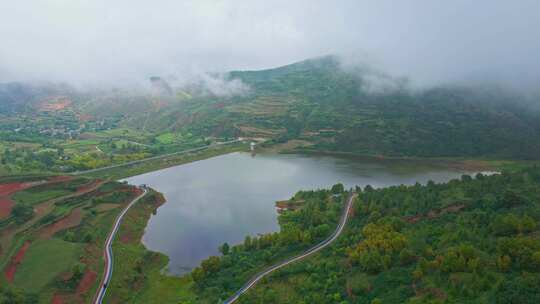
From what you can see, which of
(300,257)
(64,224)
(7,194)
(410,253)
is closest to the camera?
(410,253)

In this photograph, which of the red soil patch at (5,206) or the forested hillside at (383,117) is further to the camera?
the forested hillside at (383,117)

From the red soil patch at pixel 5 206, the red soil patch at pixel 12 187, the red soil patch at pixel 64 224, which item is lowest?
the red soil patch at pixel 64 224

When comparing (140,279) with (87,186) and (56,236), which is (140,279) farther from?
(87,186)

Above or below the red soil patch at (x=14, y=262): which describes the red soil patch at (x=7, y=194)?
above

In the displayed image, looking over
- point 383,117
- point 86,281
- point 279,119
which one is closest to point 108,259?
point 86,281

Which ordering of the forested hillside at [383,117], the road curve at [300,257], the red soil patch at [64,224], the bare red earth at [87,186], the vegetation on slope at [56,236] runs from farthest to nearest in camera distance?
1. the forested hillside at [383,117]
2. the bare red earth at [87,186]
3. the red soil patch at [64,224]
4. the vegetation on slope at [56,236]
5. the road curve at [300,257]

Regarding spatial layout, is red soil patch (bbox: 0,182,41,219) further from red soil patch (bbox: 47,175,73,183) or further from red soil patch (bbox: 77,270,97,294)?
red soil patch (bbox: 77,270,97,294)

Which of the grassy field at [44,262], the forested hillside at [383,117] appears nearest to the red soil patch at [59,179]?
the grassy field at [44,262]

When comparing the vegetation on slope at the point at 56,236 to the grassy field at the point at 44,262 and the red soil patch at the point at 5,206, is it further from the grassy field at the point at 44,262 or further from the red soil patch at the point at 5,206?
the red soil patch at the point at 5,206
